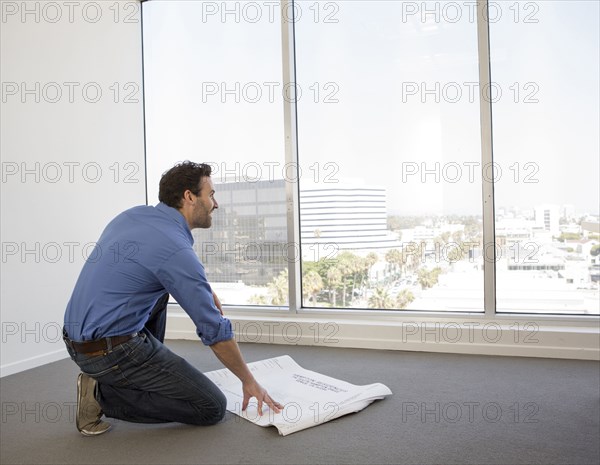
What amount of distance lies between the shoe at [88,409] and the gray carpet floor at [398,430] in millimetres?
46

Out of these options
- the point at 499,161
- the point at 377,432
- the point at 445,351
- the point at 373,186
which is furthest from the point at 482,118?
the point at 377,432

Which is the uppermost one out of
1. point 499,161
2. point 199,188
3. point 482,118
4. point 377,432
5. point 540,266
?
point 482,118

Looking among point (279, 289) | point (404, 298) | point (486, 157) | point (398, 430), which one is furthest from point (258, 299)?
point (398, 430)

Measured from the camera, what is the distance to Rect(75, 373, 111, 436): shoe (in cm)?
212

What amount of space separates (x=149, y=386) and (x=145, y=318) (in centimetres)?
25

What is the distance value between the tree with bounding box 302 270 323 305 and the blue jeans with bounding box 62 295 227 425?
62.8 inches

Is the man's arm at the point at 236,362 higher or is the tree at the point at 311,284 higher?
the tree at the point at 311,284

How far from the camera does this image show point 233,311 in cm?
386

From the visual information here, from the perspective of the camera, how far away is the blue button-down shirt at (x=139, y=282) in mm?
1943

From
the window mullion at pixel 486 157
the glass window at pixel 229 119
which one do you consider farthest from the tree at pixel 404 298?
the glass window at pixel 229 119

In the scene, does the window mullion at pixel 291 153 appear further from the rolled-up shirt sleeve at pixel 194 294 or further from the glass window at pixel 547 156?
the rolled-up shirt sleeve at pixel 194 294

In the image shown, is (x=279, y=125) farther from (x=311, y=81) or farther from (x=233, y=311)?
(x=233, y=311)

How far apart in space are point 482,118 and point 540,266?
0.89m

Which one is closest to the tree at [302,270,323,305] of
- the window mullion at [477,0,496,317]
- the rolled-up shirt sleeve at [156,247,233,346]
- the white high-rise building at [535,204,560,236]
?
the window mullion at [477,0,496,317]
